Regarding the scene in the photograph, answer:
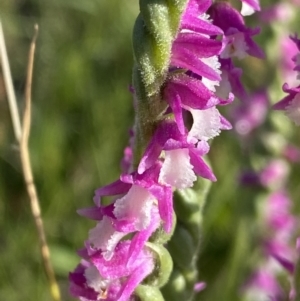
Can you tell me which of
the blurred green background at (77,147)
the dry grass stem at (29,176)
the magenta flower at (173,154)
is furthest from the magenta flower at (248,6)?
the blurred green background at (77,147)

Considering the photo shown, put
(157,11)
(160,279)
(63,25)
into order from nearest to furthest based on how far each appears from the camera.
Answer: (157,11) < (160,279) < (63,25)

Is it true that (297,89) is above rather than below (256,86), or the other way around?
above

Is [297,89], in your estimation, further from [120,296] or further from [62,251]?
[62,251]

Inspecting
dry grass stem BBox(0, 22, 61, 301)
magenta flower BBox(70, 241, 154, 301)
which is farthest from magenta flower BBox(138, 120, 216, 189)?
dry grass stem BBox(0, 22, 61, 301)

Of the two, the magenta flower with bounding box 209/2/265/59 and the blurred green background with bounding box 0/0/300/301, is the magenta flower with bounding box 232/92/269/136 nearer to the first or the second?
the blurred green background with bounding box 0/0/300/301

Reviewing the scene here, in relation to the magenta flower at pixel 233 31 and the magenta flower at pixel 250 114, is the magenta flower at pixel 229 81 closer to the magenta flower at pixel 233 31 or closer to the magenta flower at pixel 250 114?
the magenta flower at pixel 233 31

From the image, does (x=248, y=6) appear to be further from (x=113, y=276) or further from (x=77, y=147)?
(x=77, y=147)

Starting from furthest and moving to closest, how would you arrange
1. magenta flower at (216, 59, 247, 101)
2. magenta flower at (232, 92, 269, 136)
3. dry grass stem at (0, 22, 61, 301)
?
magenta flower at (232, 92, 269, 136) → dry grass stem at (0, 22, 61, 301) → magenta flower at (216, 59, 247, 101)

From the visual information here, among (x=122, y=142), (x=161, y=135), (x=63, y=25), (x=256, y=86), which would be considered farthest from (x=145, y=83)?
(x=63, y=25)
